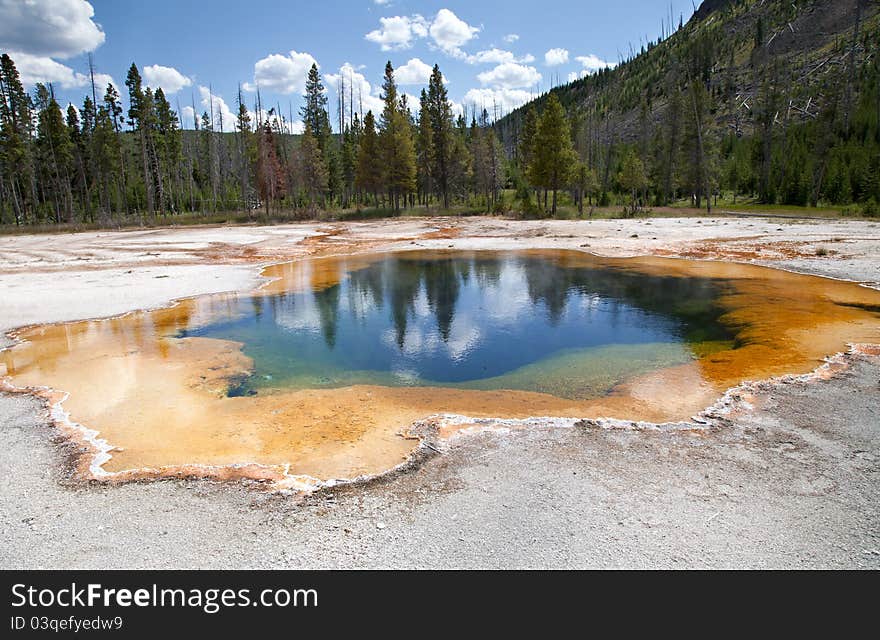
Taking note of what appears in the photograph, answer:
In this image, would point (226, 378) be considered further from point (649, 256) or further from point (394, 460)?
point (649, 256)

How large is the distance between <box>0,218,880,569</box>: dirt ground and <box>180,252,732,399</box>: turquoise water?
2.66 metres

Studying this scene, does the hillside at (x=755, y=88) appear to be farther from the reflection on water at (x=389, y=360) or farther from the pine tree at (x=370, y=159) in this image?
the reflection on water at (x=389, y=360)

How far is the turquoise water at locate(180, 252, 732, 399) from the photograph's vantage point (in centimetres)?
1016

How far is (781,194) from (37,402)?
2421 inches

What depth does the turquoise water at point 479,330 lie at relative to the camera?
1016 centimetres

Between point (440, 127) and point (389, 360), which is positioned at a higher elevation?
point (440, 127)

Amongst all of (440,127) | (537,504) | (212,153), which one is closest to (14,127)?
(212,153)

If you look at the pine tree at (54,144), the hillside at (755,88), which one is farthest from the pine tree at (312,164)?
the hillside at (755,88)

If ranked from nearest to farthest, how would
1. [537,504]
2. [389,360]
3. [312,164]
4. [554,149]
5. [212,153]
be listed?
[537,504], [389,360], [554,149], [312,164], [212,153]

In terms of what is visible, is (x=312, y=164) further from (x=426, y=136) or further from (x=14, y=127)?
(x=14, y=127)

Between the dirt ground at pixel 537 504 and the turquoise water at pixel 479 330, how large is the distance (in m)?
2.66

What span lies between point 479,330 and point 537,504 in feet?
28.7

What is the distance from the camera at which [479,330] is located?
13742mm
